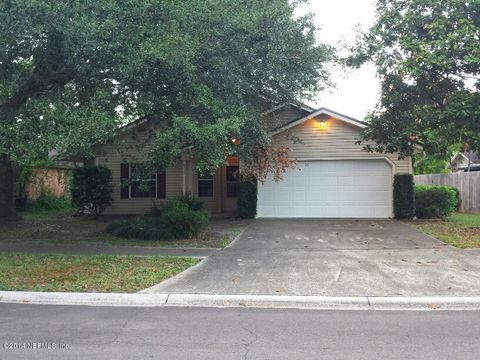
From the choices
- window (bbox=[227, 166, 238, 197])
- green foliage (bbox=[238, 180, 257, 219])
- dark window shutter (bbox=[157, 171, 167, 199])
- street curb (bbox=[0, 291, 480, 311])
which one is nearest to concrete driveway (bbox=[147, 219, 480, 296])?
street curb (bbox=[0, 291, 480, 311])

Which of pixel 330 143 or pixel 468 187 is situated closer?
pixel 330 143

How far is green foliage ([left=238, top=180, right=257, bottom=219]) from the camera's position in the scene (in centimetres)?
1919

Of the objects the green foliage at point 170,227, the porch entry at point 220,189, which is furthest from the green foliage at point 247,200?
the green foliage at point 170,227

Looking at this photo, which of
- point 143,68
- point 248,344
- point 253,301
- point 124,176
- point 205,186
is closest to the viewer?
point 248,344

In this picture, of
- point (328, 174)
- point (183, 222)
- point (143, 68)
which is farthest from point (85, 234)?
point (328, 174)

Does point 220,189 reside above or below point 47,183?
below

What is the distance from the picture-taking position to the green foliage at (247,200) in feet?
63.0

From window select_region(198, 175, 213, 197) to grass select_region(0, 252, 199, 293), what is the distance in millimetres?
11181

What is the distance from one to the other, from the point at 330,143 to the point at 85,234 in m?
9.59

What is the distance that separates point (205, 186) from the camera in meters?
22.3

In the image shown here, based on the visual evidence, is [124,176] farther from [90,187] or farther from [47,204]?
[47,204]

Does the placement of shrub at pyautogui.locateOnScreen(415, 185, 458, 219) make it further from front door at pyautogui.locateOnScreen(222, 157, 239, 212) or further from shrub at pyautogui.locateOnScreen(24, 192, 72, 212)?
shrub at pyautogui.locateOnScreen(24, 192, 72, 212)

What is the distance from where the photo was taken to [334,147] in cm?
1936

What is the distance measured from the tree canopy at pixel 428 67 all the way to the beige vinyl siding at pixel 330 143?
3.41m
